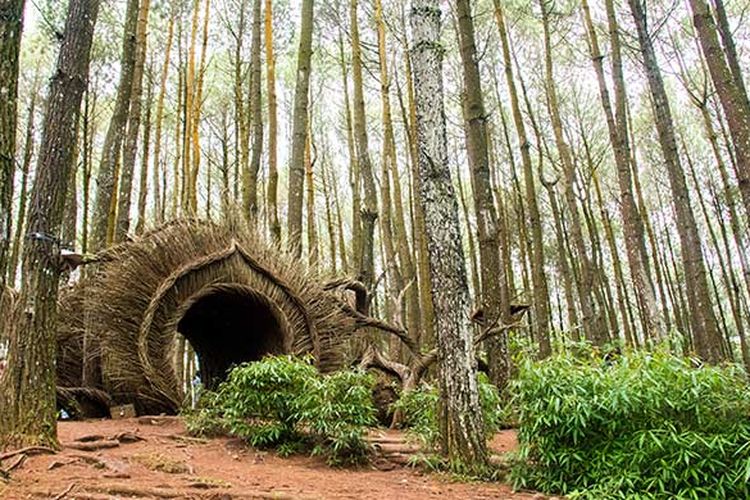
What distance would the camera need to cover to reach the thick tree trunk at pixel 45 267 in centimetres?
383

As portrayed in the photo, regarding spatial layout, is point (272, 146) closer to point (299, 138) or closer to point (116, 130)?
point (299, 138)

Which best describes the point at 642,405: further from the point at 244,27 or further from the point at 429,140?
the point at 244,27

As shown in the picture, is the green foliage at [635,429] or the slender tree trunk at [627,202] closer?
the green foliage at [635,429]

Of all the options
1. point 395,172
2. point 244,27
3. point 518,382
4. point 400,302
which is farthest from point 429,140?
point 244,27

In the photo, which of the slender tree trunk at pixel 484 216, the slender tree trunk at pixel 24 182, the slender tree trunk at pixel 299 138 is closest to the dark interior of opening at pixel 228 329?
the slender tree trunk at pixel 299 138

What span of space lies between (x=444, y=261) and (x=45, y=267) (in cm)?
300

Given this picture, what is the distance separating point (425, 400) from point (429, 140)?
2.44 metres

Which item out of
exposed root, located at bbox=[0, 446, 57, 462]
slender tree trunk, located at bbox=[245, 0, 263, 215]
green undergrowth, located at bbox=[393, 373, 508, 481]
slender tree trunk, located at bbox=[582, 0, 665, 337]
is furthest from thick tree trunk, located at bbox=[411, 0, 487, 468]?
slender tree trunk, located at bbox=[245, 0, 263, 215]

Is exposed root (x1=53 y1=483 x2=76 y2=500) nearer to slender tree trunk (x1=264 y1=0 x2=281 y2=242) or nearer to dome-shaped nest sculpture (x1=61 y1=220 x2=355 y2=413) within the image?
dome-shaped nest sculpture (x1=61 y1=220 x2=355 y2=413)

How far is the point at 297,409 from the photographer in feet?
16.4

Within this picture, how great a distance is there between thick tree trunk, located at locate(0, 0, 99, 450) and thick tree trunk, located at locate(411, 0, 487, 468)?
276 cm

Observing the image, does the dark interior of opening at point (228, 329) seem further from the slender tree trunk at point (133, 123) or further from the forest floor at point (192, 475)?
the slender tree trunk at point (133, 123)

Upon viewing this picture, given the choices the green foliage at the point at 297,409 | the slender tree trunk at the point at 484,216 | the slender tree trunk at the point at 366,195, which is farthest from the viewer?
the slender tree trunk at the point at 366,195

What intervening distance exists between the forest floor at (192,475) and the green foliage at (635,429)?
0.35m
